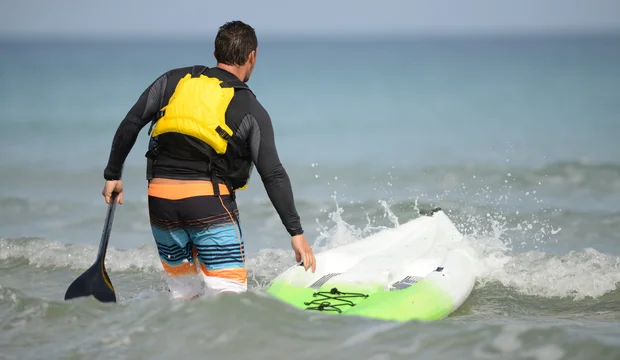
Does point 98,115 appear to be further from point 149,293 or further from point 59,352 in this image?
point 59,352

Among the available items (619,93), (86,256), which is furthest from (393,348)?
(619,93)

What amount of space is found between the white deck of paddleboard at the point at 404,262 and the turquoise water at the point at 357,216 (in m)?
0.25

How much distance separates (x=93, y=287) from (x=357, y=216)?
15.5 feet

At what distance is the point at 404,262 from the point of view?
541 cm

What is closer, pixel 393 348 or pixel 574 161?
Answer: pixel 393 348

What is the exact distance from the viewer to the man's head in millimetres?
3748

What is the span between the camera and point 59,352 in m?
3.59

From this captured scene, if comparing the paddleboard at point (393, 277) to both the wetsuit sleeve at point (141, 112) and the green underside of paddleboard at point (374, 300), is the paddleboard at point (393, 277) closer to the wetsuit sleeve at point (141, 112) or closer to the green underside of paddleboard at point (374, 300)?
the green underside of paddleboard at point (374, 300)

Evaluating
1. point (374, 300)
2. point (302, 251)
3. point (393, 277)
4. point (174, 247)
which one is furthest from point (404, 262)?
point (174, 247)

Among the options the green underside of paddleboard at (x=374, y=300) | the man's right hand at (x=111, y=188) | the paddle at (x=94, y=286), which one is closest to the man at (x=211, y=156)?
the man's right hand at (x=111, y=188)

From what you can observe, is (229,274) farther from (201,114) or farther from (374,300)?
(374,300)

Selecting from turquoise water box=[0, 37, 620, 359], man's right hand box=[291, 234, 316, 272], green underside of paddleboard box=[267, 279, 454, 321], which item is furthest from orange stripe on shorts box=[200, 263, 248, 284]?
green underside of paddleboard box=[267, 279, 454, 321]

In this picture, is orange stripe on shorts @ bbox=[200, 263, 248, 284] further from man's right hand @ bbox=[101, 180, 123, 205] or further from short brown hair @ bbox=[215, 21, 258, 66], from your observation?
short brown hair @ bbox=[215, 21, 258, 66]

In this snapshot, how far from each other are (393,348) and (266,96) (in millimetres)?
19871
